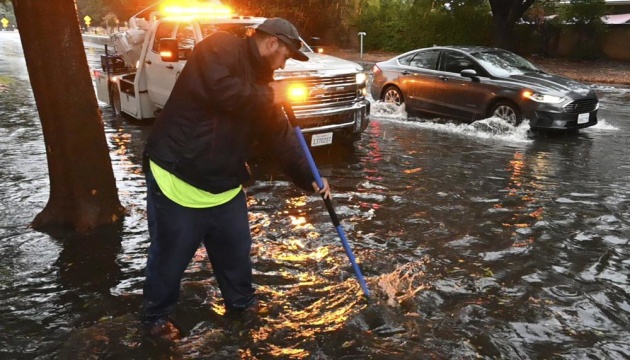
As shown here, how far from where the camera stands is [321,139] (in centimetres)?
801

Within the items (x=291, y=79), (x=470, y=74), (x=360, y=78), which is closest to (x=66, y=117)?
(x=291, y=79)

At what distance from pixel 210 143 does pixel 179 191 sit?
33 centimetres

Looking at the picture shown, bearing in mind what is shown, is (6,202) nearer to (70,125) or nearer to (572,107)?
(70,125)

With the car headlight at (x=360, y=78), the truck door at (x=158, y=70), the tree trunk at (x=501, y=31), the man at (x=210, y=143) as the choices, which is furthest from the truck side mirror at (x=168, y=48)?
the tree trunk at (x=501, y=31)

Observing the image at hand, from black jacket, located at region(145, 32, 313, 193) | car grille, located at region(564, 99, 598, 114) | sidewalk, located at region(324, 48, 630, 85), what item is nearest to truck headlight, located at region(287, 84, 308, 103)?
black jacket, located at region(145, 32, 313, 193)

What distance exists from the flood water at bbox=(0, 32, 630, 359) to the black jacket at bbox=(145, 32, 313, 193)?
3.91 ft

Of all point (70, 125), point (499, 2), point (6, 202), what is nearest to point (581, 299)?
point (70, 125)

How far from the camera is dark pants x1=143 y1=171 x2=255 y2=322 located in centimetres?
316

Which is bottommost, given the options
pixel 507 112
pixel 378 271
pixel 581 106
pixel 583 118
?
pixel 378 271

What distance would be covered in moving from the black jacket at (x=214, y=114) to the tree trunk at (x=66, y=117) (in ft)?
7.64

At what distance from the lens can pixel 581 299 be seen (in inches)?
164

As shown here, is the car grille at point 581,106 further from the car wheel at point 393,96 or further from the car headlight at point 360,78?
the car headlight at point 360,78

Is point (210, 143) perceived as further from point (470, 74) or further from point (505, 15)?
point (505, 15)

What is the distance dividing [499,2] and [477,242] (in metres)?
23.6
